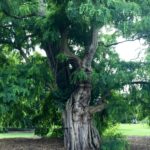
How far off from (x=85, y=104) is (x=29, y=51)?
3.11 meters

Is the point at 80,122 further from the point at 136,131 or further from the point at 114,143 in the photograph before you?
the point at 136,131

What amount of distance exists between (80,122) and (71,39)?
2561 mm

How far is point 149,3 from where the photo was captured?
1129 cm

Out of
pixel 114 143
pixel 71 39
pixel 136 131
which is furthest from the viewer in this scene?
pixel 136 131

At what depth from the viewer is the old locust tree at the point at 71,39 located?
10883 mm

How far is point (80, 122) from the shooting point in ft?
42.1

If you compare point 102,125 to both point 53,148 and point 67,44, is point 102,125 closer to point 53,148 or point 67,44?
point 53,148

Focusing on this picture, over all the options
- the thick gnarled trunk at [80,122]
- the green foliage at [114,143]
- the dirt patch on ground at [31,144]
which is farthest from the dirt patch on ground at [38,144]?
the green foliage at [114,143]

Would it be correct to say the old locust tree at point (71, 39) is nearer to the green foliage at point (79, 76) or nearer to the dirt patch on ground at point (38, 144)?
the green foliage at point (79, 76)

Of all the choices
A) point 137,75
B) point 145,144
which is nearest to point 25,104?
point 145,144

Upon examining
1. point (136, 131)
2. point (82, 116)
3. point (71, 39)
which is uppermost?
point (71, 39)

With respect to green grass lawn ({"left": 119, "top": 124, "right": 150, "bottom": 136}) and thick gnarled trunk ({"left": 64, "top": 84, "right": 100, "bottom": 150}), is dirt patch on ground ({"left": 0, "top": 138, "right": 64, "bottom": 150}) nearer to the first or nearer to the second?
thick gnarled trunk ({"left": 64, "top": 84, "right": 100, "bottom": 150})

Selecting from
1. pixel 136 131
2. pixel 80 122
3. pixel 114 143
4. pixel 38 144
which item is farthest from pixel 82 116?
pixel 136 131

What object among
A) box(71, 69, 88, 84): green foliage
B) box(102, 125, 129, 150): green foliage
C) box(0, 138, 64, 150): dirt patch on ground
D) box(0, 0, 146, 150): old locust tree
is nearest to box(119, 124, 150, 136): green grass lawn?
box(0, 138, 64, 150): dirt patch on ground
